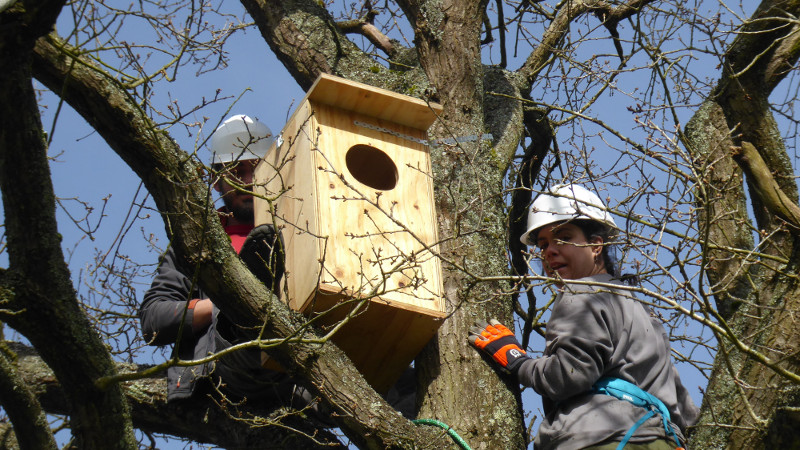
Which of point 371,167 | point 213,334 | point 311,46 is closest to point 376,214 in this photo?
point 371,167

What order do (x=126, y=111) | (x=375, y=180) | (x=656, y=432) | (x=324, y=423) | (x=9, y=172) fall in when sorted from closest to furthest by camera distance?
(x=9, y=172), (x=126, y=111), (x=656, y=432), (x=324, y=423), (x=375, y=180)

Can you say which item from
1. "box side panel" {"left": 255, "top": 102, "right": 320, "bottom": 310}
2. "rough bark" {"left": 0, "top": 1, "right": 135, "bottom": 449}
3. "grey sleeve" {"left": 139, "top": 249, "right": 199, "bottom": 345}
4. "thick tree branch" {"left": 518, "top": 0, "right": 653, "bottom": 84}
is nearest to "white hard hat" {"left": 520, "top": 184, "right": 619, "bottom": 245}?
"box side panel" {"left": 255, "top": 102, "right": 320, "bottom": 310}

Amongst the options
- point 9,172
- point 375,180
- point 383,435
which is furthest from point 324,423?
point 9,172

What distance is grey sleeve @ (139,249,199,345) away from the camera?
392 centimetres

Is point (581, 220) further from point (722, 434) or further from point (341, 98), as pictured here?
point (722, 434)

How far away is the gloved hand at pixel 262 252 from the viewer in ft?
11.7

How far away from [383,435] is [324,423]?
0.80 metres

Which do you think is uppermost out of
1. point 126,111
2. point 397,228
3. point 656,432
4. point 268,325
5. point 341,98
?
point 341,98

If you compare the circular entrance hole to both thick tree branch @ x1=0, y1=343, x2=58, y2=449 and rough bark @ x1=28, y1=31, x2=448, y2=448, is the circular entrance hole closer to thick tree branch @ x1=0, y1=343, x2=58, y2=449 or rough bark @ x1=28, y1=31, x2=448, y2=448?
rough bark @ x1=28, y1=31, x2=448, y2=448

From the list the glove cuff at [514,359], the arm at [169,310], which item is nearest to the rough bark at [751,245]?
the glove cuff at [514,359]

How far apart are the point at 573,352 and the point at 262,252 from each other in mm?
1177

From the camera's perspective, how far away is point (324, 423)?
13.1ft

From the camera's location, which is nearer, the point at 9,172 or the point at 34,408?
the point at 9,172

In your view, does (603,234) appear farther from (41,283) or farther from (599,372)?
(41,283)
